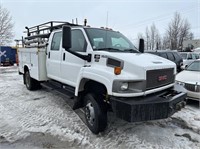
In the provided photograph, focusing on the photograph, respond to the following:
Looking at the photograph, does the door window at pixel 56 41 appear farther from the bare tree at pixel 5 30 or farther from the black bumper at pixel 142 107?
the bare tree at pixel 5 30

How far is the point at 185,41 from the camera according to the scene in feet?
166

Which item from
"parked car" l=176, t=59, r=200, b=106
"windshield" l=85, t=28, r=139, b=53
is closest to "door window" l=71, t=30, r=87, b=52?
"windshield" l=85, t=28, r=139, b=53

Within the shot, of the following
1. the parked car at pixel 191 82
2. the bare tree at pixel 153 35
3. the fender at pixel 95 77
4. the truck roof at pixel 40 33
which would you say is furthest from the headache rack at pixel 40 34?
the bare tree at pixel 153 35

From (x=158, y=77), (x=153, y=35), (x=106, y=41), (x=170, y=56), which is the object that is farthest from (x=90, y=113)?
(x=153, y=35)

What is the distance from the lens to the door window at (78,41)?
423 cm

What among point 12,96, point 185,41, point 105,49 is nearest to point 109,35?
point 105,49

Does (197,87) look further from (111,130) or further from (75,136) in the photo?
(75,136)

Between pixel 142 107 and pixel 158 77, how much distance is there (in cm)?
80

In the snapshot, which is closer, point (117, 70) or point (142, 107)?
point (142, 107)

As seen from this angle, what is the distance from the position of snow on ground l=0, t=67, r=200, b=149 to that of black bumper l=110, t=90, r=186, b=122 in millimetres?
678

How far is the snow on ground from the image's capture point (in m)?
3.47

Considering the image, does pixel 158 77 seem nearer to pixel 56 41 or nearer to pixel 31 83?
pixel 56 41

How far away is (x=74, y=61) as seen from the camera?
4.49m

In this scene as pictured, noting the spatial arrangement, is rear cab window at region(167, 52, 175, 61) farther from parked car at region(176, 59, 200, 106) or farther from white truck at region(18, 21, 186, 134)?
white truck at region(18, 21, 186, 134)
